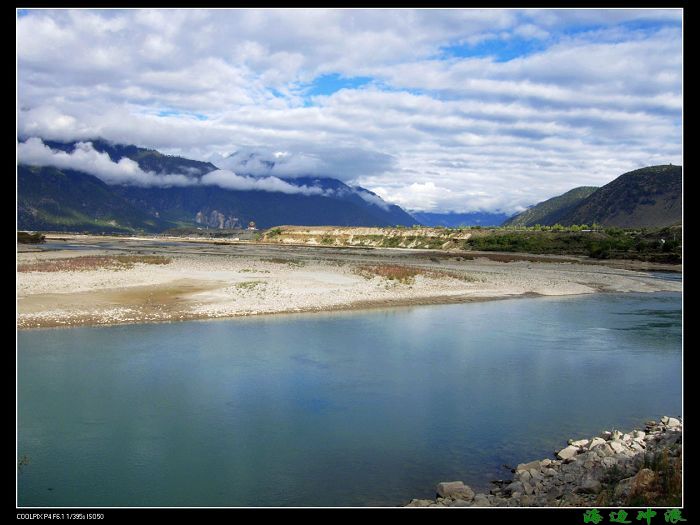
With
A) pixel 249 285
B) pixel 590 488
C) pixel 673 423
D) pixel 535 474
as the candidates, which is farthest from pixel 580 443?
pixel 249 285

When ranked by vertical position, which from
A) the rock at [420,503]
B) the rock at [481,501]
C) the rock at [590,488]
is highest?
the rock at [590,488]

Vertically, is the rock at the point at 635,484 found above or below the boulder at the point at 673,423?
above

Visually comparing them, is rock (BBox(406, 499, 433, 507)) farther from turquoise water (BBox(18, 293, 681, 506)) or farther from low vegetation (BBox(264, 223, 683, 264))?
low vegetation (BBox(264, 223, 683, 264))

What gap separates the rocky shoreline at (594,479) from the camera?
9172mm

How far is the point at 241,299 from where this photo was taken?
113 feet

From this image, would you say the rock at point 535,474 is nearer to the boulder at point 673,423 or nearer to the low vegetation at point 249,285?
the boulder at point 673,423

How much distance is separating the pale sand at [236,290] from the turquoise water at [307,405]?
2686 mm

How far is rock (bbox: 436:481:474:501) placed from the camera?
10.2 m

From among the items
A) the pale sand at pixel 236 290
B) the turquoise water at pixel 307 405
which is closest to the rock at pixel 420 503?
the turquoise water at pixel 307 405

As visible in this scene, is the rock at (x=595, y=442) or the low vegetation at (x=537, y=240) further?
the low vegetation at (x=537, y=240)

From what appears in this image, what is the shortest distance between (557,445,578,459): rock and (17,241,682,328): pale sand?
2162 centimetres

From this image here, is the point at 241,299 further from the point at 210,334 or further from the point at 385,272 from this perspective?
the point at 385,272

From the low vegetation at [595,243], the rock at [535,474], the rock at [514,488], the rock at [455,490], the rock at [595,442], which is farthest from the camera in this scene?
the low vegetation at [595,243]

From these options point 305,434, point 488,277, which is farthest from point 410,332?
point 488,277
